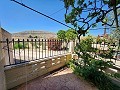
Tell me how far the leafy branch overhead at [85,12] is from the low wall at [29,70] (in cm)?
177

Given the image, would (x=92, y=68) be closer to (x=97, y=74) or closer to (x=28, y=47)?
(x=97, y=74)

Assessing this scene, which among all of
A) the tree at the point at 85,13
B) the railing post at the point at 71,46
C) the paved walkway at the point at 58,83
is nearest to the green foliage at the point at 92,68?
the paved walkway at the point at 58,83

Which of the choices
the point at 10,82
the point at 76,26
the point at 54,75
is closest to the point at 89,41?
A: the point at 76,26

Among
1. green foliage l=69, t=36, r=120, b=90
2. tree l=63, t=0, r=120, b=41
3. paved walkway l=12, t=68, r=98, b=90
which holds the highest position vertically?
tree l=63, t=0, r=120, b=41

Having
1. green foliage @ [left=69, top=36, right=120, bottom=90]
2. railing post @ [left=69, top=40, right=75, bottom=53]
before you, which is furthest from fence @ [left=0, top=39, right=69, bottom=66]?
green foliage @ [left=69, top=36, right=120, bottom=90]

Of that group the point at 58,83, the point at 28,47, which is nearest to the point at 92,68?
the point at 58,83

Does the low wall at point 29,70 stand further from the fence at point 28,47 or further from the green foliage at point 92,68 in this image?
the green foliage at point 92,68

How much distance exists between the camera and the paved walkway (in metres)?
3.94

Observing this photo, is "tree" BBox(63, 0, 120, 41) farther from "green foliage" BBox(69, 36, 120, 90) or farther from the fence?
the fence

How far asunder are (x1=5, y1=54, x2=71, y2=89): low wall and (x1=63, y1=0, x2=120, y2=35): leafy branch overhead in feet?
5.82

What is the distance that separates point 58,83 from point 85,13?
10.2 feet

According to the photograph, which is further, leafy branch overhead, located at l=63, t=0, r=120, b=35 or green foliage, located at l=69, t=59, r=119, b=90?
leafy branch overhead, located at l=63, t=0, r=120, b=35

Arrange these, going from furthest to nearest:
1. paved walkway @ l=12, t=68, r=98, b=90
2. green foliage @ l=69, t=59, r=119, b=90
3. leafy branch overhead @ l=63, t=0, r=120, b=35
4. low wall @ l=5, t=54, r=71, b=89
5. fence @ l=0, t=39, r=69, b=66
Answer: leafy branch overhead @ l=63, t=0, r=120, b=35, green foliage @ l=69, t=59, r=119, b=90, paved walkway @ l=12, t=68, r=98, b=90, fence @ l=0, t=39, r=69, b=66, low wall @ l=5, t=54, r=71, b=89

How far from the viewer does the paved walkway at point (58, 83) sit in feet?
12.9
